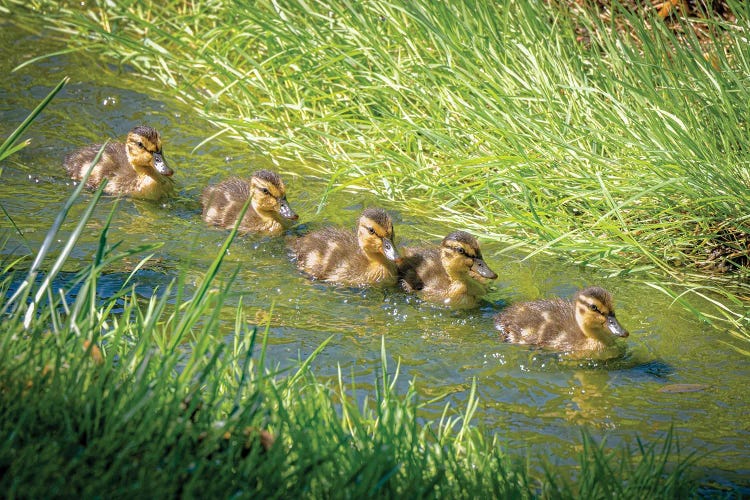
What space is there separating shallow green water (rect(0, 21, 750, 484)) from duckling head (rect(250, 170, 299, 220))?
169mm

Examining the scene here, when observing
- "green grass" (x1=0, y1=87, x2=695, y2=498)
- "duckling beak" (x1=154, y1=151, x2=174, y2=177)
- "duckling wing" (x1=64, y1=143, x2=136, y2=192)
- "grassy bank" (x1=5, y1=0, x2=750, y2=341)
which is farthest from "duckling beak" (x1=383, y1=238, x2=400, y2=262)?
"green grass" (x1=0, y1=87, x2=695, y2=498)

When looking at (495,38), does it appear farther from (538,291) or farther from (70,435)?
(70,435)

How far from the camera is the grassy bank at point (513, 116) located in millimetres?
4656

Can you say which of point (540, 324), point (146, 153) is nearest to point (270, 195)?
point (146, 153)

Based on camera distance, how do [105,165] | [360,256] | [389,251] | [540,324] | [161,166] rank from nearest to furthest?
1. [540,324]
2. [389,251]
3. [360,256]
4. [161,166]
5. [105,165]

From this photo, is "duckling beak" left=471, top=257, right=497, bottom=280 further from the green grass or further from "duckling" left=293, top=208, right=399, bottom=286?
the green grass

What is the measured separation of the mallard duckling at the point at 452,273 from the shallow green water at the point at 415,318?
3.9 inches

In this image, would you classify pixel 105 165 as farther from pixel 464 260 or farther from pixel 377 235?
pixel 464 260

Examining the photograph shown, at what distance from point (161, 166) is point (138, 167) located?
22 cm

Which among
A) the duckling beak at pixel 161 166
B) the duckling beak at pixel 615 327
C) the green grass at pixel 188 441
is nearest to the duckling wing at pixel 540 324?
the duckling beak at pixel 615 327

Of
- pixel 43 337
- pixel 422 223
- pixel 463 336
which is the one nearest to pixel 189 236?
pixel 422 223

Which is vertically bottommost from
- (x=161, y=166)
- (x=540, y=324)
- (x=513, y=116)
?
(x=540, y=324)

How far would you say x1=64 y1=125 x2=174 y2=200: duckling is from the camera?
5.52m

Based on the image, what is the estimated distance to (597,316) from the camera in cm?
406
